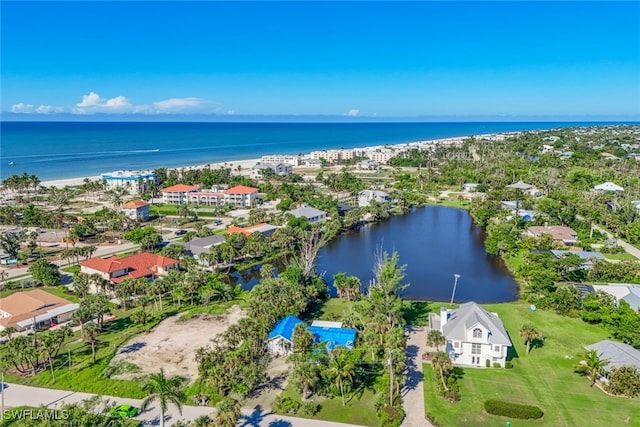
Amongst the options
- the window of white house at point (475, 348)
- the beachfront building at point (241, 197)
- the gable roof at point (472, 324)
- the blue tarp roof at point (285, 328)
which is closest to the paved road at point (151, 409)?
the blue tarp roof at point (285, 328)

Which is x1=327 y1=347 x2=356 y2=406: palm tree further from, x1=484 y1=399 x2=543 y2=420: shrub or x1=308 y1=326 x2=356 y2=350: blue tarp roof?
x1=484 y1=399 x2=543 y2=420: shrub

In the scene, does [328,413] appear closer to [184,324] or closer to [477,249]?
[184,324]

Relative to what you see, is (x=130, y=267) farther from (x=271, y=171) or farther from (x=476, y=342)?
(x=271, y=171)

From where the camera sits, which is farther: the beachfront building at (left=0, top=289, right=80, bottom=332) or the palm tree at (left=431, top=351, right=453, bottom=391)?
the beachfront building at (left=0, top=289, right=80, bottom=332)

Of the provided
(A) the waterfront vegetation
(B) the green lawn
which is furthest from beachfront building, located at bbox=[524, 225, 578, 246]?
(B) the green lawn

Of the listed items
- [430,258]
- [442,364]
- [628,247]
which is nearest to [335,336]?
[442,364]

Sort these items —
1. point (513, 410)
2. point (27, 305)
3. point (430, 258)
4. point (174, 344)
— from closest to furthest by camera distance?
point (513, 410) → point (174, 344) → point (27, 305) → point (430, 258)

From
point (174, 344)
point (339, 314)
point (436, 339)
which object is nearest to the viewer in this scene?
point (436, 339)
